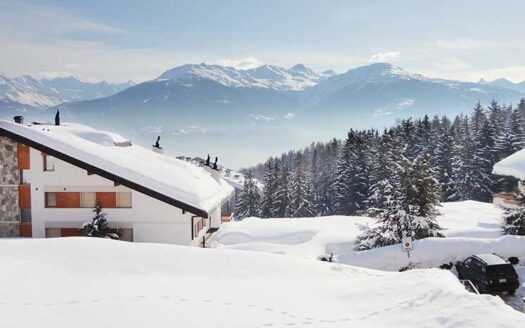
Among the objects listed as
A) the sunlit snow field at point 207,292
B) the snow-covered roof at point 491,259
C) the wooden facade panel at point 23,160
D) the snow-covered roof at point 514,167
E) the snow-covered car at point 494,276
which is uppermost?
the wooden facade panel at point 23,160

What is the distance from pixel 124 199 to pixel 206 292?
1316cm

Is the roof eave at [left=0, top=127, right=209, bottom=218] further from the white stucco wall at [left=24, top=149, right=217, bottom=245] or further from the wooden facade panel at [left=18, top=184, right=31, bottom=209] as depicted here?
the wooden facade panel at [left=18, top=184, right=31, bottom=209]

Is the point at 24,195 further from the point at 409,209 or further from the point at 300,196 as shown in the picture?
the point at 300,196

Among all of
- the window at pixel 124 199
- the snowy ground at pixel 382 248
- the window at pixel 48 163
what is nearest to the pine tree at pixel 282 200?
the snowy ground at pixel 382 248

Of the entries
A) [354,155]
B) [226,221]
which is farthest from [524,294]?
[354,155]

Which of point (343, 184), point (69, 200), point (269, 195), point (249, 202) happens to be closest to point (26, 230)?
point (69, 200)

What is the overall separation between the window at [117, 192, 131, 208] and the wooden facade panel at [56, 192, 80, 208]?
2.15m

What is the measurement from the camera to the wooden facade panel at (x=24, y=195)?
22.3m

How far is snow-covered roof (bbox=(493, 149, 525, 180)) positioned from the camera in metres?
27.7

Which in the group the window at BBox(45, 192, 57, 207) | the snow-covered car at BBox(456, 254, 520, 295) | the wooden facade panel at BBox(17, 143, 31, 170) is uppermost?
the wooden facade panel at BBox(17, 143, 31, 170)

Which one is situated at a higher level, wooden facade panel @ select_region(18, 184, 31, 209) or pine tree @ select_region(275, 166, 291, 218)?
wooden facade panel @ select_region(18, 184, 31, 209)

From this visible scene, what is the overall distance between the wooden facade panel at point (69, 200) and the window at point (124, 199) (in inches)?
84.5

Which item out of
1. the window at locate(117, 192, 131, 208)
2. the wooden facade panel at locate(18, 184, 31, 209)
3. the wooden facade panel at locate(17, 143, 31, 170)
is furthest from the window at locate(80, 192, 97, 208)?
the wooden facade panel at locate(17, 143, 31, 170)

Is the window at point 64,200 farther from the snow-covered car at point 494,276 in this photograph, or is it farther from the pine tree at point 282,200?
the pine tree at point 282,200
